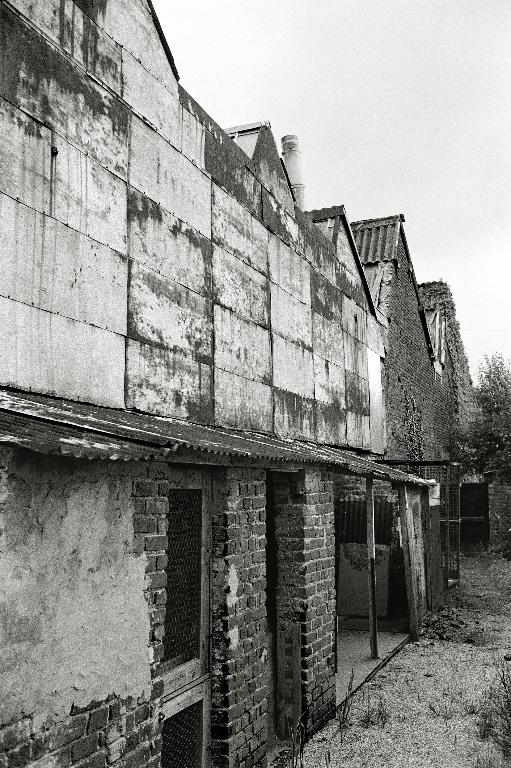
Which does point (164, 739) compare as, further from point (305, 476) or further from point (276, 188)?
point (276, 188)

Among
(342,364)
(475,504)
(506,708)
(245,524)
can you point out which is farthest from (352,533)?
(475,504)

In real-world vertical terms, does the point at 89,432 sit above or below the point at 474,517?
above

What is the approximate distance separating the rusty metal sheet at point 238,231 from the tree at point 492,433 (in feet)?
48.4

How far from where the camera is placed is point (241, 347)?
5.73 metres

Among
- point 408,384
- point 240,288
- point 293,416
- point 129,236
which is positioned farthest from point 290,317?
point 408,384

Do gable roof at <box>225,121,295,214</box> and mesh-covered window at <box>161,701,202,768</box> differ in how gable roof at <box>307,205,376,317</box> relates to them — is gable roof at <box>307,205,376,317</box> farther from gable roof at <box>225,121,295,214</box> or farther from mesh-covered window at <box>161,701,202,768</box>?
mesh-covered window at <box>161,701,202,768</box>

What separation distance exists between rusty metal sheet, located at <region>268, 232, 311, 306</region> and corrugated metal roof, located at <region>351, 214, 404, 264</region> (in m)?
6.44

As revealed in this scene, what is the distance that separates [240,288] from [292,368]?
142 cm

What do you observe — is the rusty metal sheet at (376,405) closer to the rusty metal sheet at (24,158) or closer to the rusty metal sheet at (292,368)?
the rusty metal sheet at (292,368)

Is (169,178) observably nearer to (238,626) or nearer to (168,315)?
(168,315)

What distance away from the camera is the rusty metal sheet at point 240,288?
5395mm

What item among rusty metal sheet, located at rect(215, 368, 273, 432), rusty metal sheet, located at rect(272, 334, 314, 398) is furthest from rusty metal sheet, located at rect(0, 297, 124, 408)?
rusty metal sheet, located at rect(272, 334, 314, 398)

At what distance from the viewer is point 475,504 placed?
778 inches

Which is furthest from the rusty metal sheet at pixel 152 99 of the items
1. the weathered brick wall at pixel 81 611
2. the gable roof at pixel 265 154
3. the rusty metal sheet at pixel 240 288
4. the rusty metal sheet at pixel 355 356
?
the rusty metal sheet at pixel 355 356
